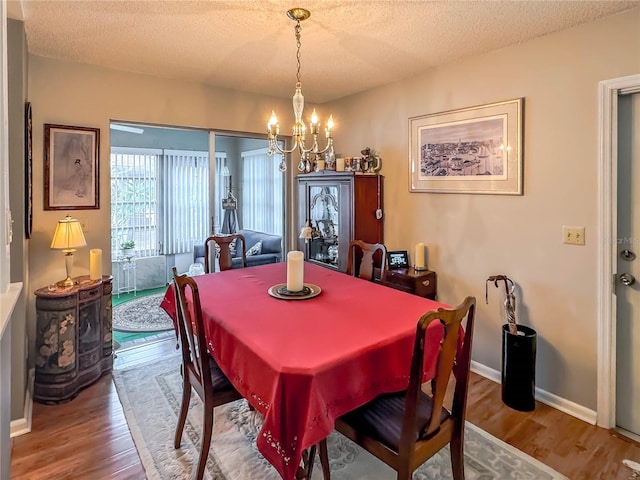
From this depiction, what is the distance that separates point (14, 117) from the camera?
2.21m

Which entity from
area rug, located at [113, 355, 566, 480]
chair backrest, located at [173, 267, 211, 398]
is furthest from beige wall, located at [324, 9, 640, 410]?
chair backrest, located at [173, 267, 211, 398]

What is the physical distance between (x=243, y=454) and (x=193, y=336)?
745 mm

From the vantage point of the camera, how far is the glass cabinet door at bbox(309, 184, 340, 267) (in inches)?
146

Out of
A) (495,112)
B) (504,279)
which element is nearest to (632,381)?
(504,279)

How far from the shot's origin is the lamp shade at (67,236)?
2.62m

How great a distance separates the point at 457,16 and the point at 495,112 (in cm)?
82

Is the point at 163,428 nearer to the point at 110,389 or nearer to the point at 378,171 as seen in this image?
the point at 110,389

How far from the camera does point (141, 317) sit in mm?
4281

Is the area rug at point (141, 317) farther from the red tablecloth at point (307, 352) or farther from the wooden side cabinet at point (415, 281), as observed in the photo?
the wooden side cabinet at point (415, 281)

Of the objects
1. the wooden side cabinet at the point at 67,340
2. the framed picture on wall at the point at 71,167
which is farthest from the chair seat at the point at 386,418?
the framed picture on wall at the point at 71,167

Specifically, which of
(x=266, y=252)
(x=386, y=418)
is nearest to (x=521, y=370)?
(x=386, y=418)

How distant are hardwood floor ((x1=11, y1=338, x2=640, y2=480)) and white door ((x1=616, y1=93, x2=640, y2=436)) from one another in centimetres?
22

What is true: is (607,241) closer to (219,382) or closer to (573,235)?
(573,235)

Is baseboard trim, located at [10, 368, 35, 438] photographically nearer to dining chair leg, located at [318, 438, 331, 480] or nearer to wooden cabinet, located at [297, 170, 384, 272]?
dining chair leg, located at [318, 438, 331, 480]
